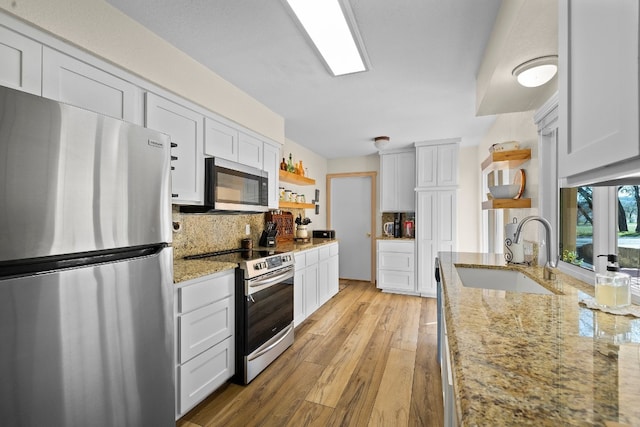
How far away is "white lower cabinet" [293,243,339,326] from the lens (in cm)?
323

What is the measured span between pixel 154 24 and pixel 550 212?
279 centimetres

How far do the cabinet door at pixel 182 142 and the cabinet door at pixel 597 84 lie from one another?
204 cm

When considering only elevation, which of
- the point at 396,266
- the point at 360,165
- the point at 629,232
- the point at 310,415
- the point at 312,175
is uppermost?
the point at 360,165

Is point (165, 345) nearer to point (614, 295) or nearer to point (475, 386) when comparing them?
point (475, 386)

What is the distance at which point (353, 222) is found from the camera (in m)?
5.52

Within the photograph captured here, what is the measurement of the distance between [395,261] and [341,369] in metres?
2.57

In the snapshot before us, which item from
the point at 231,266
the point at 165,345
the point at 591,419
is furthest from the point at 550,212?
the point at 165,345

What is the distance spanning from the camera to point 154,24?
1760 millimetres

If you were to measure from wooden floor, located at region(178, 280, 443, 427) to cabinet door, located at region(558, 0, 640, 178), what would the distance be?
69.3 inches

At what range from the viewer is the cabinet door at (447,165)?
435cm

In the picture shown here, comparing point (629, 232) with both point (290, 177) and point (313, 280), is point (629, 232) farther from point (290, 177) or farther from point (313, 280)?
point (290, 177)

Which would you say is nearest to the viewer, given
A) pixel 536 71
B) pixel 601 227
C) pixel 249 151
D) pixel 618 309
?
pixel 618 309

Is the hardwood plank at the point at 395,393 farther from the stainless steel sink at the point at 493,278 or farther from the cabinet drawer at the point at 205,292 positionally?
the cabinet drawer at the point at 205,292

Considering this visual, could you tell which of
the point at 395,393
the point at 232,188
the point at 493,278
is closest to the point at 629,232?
the point at 493,278
